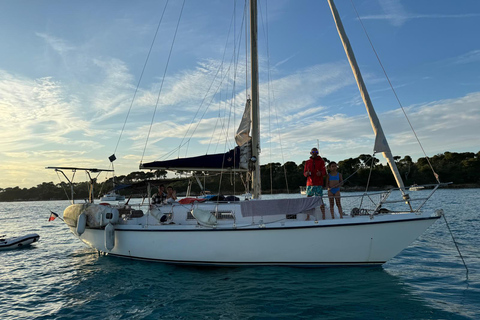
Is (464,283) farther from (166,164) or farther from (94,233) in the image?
(94,233)

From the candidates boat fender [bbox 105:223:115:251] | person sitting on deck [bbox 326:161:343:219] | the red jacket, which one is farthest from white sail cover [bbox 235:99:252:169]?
boat fender [bbox 105:223:115:251]

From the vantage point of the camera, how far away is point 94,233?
11.4m

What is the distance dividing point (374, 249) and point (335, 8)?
7.37 m

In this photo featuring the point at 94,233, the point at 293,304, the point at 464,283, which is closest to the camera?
the point at 293,304

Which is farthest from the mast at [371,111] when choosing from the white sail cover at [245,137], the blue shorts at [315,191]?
the white sail cover at [245,137]

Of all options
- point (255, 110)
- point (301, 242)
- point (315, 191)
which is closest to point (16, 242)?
point (255, 110)

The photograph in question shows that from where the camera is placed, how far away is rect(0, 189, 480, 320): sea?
6327 mm

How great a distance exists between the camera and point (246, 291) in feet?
24.3

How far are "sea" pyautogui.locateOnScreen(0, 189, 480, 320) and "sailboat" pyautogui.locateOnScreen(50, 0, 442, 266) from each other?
416 mm

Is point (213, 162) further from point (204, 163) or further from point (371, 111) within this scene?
point (371, 111)

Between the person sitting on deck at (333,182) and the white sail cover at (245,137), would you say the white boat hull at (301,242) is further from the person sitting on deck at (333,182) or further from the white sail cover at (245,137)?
the white sail cover at (245,137)

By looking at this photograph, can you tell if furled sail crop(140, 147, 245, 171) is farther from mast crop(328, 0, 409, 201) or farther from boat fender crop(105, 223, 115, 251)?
mast crop(328, 0, 409, 201)

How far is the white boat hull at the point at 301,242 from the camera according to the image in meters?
7.79

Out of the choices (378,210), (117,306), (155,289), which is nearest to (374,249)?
(378,210)
